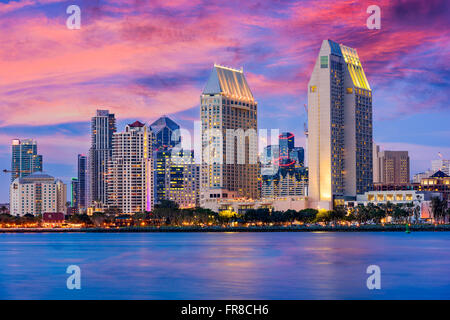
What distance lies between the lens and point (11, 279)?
83.8m

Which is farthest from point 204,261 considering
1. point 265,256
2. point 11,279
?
point 11,279

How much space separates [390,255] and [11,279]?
203 feet

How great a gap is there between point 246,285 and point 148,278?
1384cm

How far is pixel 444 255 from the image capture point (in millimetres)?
118438
